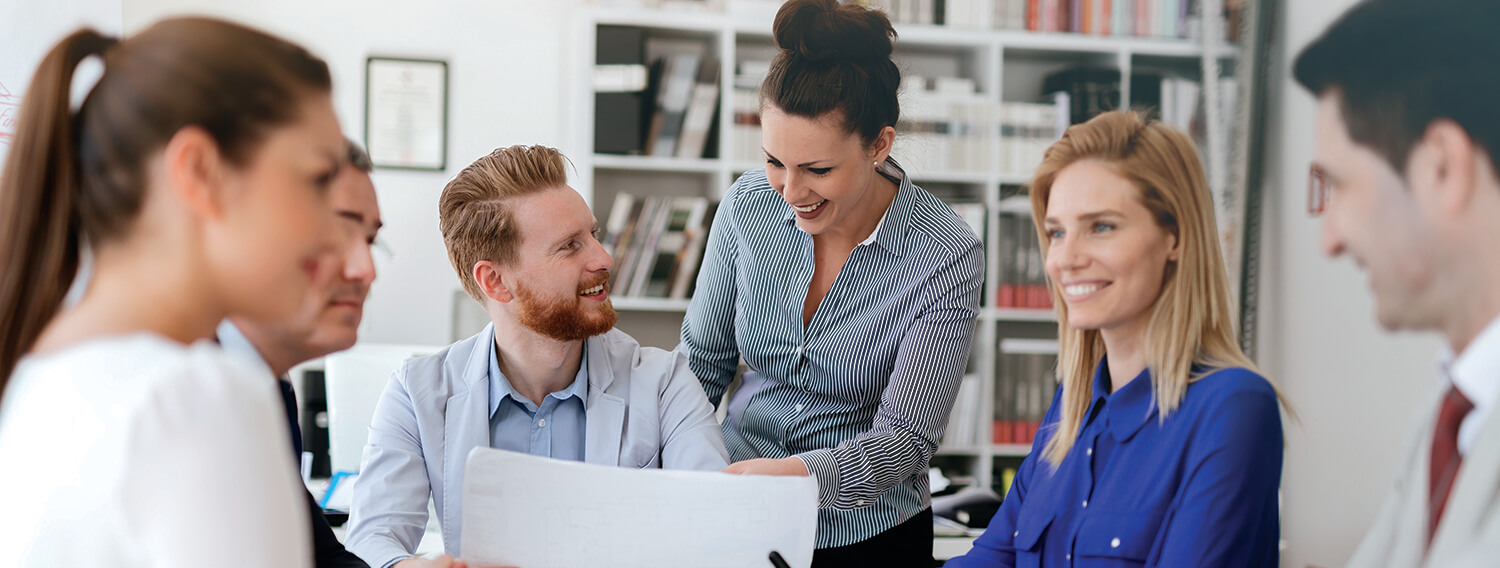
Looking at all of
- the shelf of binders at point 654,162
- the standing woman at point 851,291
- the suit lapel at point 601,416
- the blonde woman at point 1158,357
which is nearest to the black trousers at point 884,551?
the standing woman at point 851,291

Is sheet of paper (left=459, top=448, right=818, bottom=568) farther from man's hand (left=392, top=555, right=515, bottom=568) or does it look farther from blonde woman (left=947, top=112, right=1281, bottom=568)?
blonde woman (left=947, top=112, right=1281, bottom=568)

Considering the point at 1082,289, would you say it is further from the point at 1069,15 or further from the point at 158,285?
the point at 1069,15

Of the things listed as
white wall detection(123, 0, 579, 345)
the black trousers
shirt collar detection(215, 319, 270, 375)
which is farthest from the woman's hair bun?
white wall detection(123, 0, 579, 345)

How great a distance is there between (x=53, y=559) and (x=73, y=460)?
7 cm

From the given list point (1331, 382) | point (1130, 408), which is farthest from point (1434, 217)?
point (1331, 382)

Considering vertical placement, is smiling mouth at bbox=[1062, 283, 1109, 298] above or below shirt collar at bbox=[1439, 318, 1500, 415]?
above

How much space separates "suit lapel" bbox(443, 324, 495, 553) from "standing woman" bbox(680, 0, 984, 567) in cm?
43

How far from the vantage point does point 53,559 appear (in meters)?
0.63

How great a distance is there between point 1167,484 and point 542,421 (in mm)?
935

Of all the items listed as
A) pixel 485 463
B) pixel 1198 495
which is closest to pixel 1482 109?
pixel 1198 495

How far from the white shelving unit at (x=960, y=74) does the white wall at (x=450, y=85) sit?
281mm

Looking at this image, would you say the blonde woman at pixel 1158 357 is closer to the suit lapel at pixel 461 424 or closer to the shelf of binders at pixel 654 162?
the suit lapel at pixel 461 424

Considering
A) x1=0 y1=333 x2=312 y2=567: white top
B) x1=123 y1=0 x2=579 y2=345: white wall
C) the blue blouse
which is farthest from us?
x1=123 y1=0 x2=579 y2=345: white wall

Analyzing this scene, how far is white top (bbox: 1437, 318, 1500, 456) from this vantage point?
647 millimetres
